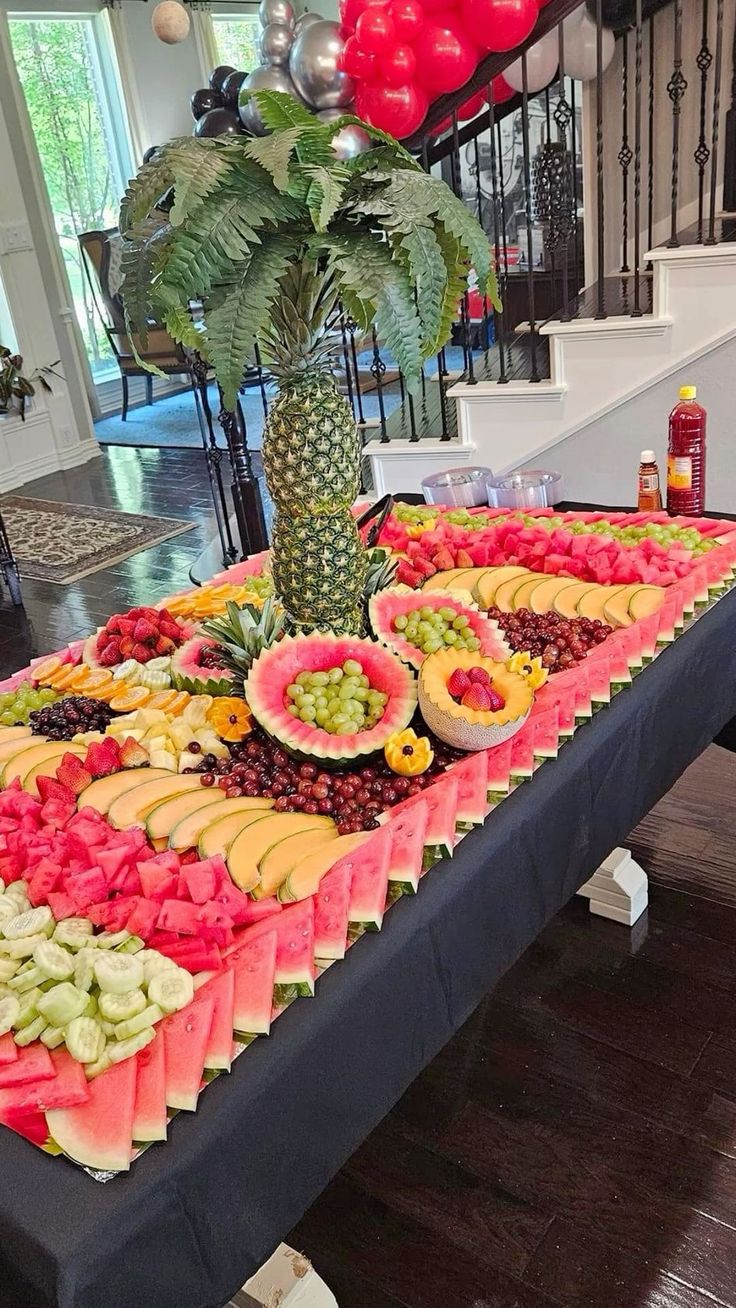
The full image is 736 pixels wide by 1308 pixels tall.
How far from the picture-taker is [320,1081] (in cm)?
101

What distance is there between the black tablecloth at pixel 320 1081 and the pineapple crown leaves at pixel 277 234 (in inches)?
24.4

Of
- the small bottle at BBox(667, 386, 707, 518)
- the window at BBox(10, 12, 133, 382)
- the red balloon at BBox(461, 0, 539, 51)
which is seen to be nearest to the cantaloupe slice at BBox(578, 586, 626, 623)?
the small bottle at BBox(667, 386, 707, 518)

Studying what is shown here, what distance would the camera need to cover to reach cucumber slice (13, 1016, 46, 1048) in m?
0.94

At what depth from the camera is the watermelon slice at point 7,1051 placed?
934 millimetres

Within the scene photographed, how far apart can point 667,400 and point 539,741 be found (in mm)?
2027

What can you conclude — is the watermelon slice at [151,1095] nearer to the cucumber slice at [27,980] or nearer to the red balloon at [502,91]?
the cucumber slice at [27,980]

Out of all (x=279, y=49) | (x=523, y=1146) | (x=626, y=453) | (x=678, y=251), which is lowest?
(x=523, y=1146)

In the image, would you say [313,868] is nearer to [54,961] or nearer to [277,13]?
[54,961]

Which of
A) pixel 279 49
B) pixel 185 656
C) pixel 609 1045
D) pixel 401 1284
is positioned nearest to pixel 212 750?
pixel 185 656

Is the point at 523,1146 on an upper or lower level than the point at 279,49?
lower

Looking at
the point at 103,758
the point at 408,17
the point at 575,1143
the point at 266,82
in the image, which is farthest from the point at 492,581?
the point at 266,82

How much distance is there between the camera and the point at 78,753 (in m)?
1.46

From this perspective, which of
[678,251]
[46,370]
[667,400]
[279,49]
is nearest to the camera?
[678,251]

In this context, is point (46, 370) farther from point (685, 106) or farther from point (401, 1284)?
point (401, 1284)
